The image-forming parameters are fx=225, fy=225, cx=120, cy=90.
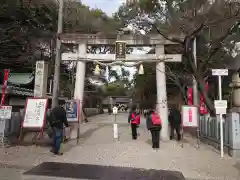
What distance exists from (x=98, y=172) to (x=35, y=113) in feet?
15.4

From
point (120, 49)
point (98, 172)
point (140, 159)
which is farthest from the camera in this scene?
point (120, 49)

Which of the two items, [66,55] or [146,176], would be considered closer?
[146,176]

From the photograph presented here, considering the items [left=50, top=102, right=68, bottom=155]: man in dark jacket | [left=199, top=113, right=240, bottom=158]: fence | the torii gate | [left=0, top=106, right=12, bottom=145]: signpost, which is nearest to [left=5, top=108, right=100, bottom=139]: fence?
[left=0, top=106, right=12, bottom=145]: signpost

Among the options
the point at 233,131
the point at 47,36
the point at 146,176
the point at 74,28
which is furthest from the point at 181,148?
the point at 47,36

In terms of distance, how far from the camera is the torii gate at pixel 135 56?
10805 millimetres

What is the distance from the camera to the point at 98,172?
231 inches

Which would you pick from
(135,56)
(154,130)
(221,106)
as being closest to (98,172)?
(154,130)

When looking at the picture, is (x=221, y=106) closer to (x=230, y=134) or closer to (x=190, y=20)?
(x=230, y=134)

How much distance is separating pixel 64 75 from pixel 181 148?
16.9m

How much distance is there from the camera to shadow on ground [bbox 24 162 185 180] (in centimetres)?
550

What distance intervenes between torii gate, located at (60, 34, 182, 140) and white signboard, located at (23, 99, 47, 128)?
6.60 ft

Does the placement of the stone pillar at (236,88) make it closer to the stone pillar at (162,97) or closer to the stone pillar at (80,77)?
the stone pillar at (162,97)

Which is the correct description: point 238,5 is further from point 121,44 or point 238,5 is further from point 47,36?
point 47,36

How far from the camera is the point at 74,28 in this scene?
51.1 ft
